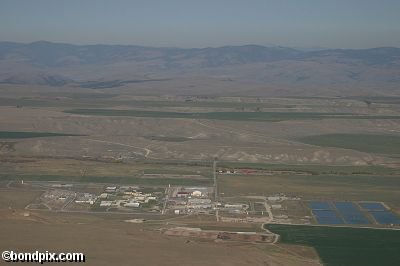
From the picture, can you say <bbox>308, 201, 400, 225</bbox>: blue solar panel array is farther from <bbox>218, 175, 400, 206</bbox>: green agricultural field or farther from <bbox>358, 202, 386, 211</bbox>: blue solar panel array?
<bbox>218, 175, 400, 206</bbox>: green agricultural field

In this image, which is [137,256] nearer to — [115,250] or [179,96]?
[115,250]

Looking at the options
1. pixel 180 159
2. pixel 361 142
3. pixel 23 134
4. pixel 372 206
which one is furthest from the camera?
pixel 23 134

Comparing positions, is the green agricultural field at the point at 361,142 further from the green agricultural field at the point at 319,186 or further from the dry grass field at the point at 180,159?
the green agricultural field at the point at 319,186

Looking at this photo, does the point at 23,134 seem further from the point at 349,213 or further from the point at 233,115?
the point at 349,213

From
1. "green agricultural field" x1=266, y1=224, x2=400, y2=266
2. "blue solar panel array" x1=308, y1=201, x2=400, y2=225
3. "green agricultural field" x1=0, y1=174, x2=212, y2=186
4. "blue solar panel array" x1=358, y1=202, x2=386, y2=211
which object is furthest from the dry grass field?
"blue solar panel array" x1=308, y1=201, x2=400, y2=225

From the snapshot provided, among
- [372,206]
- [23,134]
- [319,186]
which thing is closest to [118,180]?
[319,186]

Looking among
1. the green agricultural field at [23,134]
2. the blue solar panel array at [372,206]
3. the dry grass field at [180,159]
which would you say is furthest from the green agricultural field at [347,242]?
the green agricultural field at [23,134]

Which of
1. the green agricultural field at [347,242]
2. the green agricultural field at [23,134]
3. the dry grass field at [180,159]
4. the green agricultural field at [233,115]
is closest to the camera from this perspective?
the dry grass field at [180,159]
